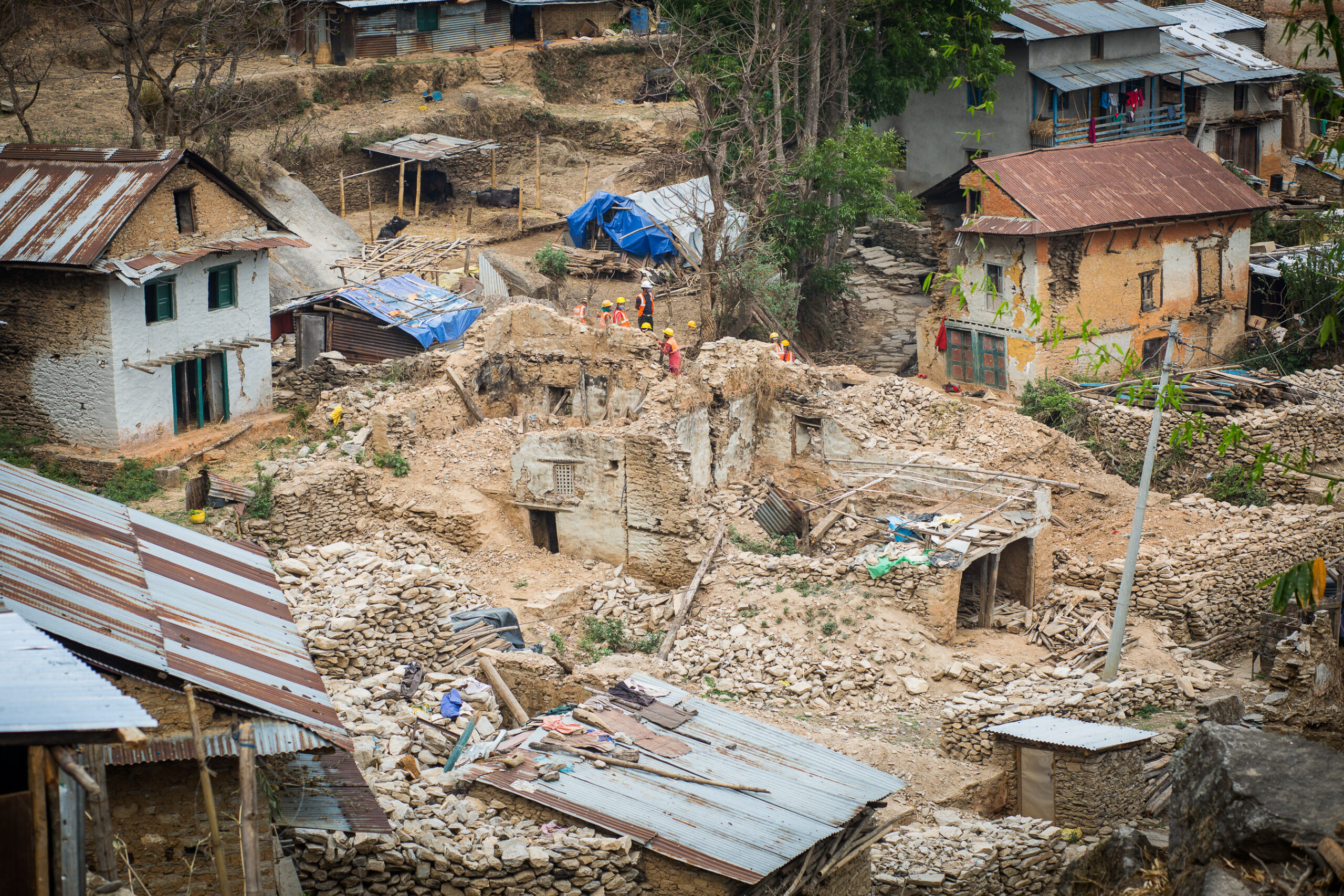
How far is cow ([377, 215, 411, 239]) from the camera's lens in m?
31.7

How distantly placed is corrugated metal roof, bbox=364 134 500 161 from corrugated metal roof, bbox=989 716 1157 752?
75.1 ft

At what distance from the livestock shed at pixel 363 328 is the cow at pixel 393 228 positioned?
6.46 metres

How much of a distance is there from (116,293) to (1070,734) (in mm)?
14607

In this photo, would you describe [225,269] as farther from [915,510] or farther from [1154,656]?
[1154,656]

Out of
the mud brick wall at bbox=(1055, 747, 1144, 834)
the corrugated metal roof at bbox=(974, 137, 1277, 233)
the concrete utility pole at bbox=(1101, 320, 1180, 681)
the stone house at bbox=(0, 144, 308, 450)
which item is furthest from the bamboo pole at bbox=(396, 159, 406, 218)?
the mud brick wall at bbox=(1055, 747, 1144, 834)

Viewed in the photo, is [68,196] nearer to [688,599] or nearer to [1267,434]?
[688,599]

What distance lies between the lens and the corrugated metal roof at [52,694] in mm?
6652

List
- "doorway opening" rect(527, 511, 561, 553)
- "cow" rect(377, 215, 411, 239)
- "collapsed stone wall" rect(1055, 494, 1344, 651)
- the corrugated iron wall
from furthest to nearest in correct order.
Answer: the corrugated iron wall
"cow" rect(377, 215, 411, 239)
"doorway opening" rect(527, 511, 561, 553)
"collapsed stone wall" rect(1055, 494, 1344, 651)

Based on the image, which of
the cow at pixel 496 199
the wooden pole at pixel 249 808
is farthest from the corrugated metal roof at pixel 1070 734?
the cow at pixel 496 199

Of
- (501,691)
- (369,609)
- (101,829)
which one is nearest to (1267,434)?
(501,691)

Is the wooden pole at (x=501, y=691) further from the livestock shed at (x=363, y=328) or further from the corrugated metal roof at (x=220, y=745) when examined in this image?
the livestock shed at (x=363, y=328)

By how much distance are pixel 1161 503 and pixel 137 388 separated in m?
16.0

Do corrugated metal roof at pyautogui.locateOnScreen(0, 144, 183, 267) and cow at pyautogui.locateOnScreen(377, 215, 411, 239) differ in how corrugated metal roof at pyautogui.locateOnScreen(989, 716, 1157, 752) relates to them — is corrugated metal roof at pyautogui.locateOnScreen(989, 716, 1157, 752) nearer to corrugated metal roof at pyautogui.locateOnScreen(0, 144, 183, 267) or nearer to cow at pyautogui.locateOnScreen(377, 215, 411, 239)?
corrugated metal roof at pyautogui.locateOnScreen(0, 144, 183, 267)

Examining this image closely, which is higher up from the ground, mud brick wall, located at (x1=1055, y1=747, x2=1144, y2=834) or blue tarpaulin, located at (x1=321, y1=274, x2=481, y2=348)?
blue tarpaulin, located at (x1=321, y1=274, x2=481, y2=348)
